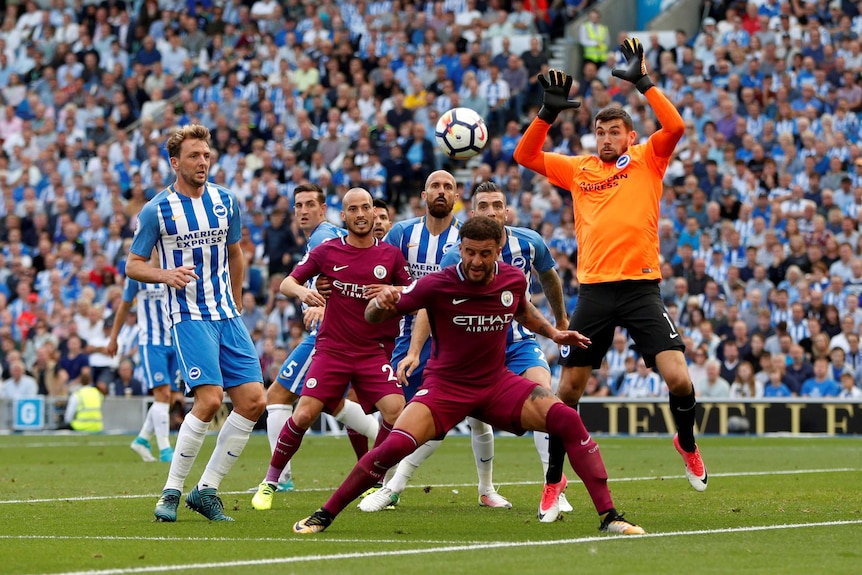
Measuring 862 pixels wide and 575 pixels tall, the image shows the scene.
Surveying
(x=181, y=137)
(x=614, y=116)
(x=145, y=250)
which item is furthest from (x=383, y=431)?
(x=614, y=116)

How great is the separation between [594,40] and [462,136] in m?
18.0

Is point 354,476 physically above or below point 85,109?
below

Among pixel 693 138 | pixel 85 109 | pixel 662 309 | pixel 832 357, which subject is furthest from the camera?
pixel 85 109

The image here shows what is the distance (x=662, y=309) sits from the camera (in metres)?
10.4

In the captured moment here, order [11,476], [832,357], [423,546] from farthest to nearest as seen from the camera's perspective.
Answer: [832,357]
[11,476]
[423,546]

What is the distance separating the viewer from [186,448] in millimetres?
10367

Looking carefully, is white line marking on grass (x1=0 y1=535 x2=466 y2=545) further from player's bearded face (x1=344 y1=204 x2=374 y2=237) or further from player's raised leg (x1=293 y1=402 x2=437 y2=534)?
player's bearded face (x1=344 y1=204 x2=374 y2=237)

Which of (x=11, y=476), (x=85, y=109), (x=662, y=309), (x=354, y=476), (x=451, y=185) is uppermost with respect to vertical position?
(x=85, y=109)

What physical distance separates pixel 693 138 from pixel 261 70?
1119cm

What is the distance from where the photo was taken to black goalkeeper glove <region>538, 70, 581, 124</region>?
1050cm

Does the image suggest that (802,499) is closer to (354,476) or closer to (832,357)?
(354,476)

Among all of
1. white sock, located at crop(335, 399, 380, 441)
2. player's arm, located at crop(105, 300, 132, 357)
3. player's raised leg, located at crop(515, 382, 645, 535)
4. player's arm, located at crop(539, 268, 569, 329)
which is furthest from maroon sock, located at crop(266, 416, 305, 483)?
player's arm, located at crop(105, 300, 132, 357)

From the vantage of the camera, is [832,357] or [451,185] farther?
[832,357]

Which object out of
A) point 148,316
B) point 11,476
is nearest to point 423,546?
point 11,476
